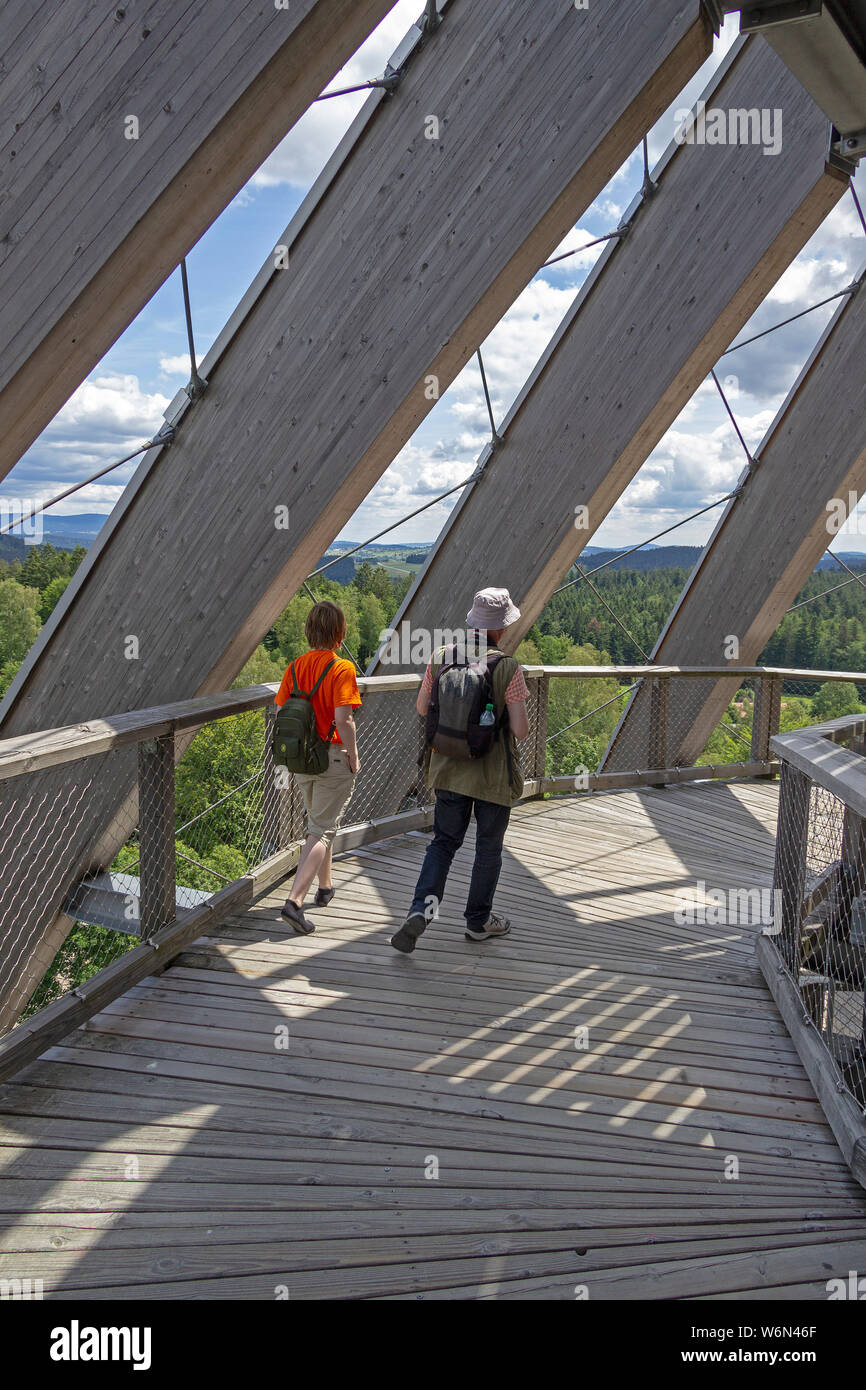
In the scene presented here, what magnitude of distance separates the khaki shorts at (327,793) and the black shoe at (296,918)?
0.97ft

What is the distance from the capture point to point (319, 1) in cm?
282

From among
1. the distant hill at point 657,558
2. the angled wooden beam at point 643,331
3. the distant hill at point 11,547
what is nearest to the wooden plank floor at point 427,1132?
the distant hill at point 11,547

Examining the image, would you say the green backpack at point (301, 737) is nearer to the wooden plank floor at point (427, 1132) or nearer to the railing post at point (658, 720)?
the wooden plank floor at point (427, 1132)

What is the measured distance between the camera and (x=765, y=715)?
8.15 m

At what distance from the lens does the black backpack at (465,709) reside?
3781 millimetres

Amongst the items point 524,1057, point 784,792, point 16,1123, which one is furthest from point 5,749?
point 784,792

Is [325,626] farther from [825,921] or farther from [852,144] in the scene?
[852,144]

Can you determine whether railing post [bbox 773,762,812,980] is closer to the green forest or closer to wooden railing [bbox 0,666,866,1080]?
wooden railing [bbox 0,666,866,1080]

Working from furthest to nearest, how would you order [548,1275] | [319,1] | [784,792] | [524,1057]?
[784,792] < [524,1057] < [319,1] < [548,1275]

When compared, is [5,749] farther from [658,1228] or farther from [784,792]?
[784,792]

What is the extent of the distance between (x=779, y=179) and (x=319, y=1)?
12.4ft

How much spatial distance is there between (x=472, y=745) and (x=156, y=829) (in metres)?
1.20

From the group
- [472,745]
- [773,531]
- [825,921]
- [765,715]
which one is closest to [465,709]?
[472,745]

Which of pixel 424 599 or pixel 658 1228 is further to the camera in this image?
pixel 424 599
